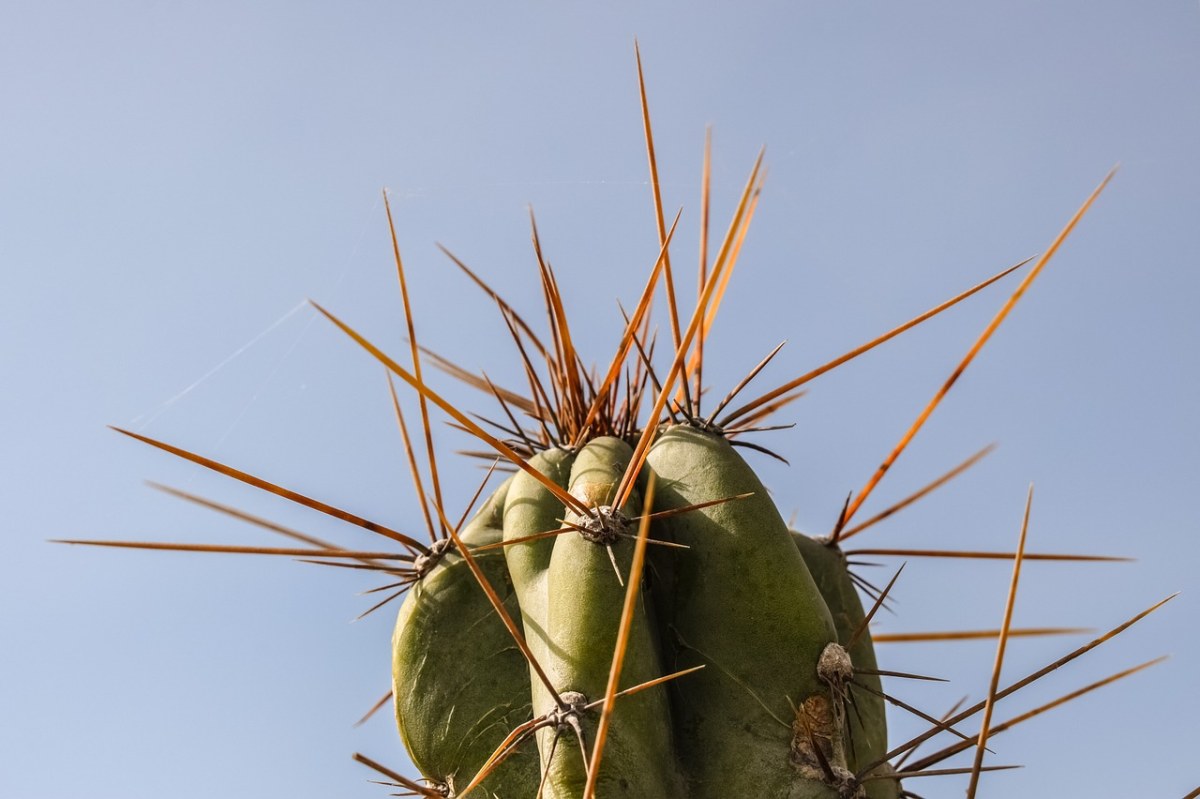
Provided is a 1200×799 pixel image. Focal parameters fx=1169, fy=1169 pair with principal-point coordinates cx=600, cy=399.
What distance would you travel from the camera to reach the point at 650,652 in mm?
2209

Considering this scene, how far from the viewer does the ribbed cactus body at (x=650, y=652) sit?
2.13 metres

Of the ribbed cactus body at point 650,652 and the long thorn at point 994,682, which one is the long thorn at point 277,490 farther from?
the long thorn at point 994,682

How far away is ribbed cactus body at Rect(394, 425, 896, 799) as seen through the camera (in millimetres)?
2135

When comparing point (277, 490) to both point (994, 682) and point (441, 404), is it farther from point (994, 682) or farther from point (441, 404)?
point (994, 682)

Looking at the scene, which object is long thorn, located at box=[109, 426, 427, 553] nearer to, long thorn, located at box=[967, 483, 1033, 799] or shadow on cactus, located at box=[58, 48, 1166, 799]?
shadow on cactus, located at box=[58, 48, 1166, 799]

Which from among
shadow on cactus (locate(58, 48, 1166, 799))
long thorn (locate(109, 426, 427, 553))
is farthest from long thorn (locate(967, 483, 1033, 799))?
long thorn (locate(109, 426, 427, 553))

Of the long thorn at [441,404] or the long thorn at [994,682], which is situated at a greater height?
the long thorn at [441,404]

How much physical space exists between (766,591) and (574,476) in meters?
0.50

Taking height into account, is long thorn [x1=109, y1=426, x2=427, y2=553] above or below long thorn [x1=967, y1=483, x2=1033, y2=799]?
above

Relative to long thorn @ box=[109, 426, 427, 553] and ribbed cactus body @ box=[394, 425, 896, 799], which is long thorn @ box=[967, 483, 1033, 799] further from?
long thorn @ box=[109, 426, 427, 553]

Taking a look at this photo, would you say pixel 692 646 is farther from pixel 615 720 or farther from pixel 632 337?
pixel 632 337

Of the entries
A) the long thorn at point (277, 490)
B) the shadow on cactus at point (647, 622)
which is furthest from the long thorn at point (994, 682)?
the long thorn at point (277, 490)

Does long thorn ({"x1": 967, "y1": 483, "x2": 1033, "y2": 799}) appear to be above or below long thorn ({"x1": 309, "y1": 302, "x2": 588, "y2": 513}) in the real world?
below

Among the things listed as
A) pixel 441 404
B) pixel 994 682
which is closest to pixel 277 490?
pixel 441 404
